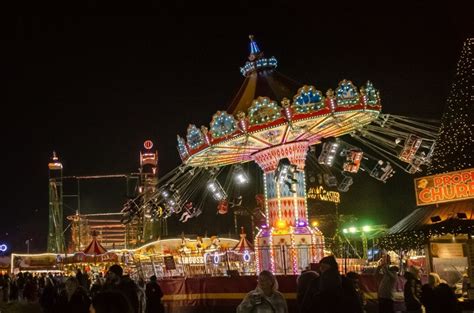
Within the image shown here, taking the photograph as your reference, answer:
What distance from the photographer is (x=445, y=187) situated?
14.7 meters

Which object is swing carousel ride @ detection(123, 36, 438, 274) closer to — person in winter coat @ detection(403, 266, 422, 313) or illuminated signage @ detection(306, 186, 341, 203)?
person in winter coat @ detection(403, 266, 422, 313)

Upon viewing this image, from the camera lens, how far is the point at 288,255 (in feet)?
63.1

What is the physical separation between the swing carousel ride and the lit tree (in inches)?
78.3

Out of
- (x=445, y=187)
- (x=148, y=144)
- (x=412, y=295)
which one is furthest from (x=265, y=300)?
(x=148, y=144)

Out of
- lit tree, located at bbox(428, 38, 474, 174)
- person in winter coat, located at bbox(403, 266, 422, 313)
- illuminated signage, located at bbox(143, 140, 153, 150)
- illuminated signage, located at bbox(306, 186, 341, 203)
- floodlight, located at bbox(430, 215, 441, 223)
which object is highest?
illuminated signage, located at bbox(143, 140, 153, 150)

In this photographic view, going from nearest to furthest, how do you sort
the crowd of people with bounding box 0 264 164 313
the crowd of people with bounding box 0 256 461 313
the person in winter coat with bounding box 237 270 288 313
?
the crowd of people with bounding box 0 264 164 313 → the crowd of people with bounding box 0 256 461 313 → the person in winter coat with bounding box 237 270 288 313

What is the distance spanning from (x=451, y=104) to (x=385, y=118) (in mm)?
4343

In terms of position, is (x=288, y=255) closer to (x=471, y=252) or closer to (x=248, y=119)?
(x=248, y=119)

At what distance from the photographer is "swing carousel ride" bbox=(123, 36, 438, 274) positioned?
59.6ft

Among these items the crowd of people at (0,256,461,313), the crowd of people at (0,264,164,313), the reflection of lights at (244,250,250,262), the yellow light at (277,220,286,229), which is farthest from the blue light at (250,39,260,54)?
the crowd of people at (0,256,461,313)

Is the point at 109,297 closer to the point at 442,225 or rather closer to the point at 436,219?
the point at 442,225

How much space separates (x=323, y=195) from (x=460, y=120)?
34.0 metres

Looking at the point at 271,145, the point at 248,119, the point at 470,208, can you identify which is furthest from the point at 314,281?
the point at 271,145

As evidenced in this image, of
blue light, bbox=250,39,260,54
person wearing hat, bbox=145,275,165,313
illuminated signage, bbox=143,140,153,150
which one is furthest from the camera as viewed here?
illuminated signage, bbox=143,140,153,150
